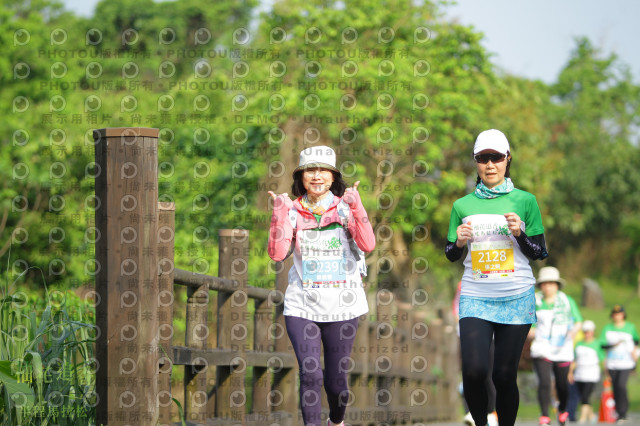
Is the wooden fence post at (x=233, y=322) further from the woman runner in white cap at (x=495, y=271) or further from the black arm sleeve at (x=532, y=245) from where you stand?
the black arm sleeve at (x=532, y=245)

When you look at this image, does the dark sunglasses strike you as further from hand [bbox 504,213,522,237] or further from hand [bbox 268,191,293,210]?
hand [bbox 268,191,293,210]

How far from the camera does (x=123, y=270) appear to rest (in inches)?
189

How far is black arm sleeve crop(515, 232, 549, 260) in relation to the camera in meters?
5.49

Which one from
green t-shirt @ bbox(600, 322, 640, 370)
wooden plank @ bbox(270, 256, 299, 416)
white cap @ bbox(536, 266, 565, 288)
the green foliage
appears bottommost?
green t-shirt @ bbox(600, 322, 640, 370)

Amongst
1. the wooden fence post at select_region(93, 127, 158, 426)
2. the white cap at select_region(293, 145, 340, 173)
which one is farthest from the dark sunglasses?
the wooden fence post at select_region(93, 127, 158, 426)

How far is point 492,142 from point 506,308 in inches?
37.0

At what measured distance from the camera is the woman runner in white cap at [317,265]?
18.8ft

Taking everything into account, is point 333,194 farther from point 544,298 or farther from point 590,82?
point 590,82

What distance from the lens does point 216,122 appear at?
24.6 m

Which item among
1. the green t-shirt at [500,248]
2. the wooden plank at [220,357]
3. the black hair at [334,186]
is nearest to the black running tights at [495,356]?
the green t-shirt at [500,248]

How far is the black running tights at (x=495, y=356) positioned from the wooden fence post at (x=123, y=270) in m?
1.86

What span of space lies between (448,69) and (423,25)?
120 cm

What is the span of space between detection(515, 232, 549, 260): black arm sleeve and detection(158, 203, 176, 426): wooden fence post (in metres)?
1.90

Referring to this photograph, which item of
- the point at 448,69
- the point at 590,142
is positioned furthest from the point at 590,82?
the point at 448,69
